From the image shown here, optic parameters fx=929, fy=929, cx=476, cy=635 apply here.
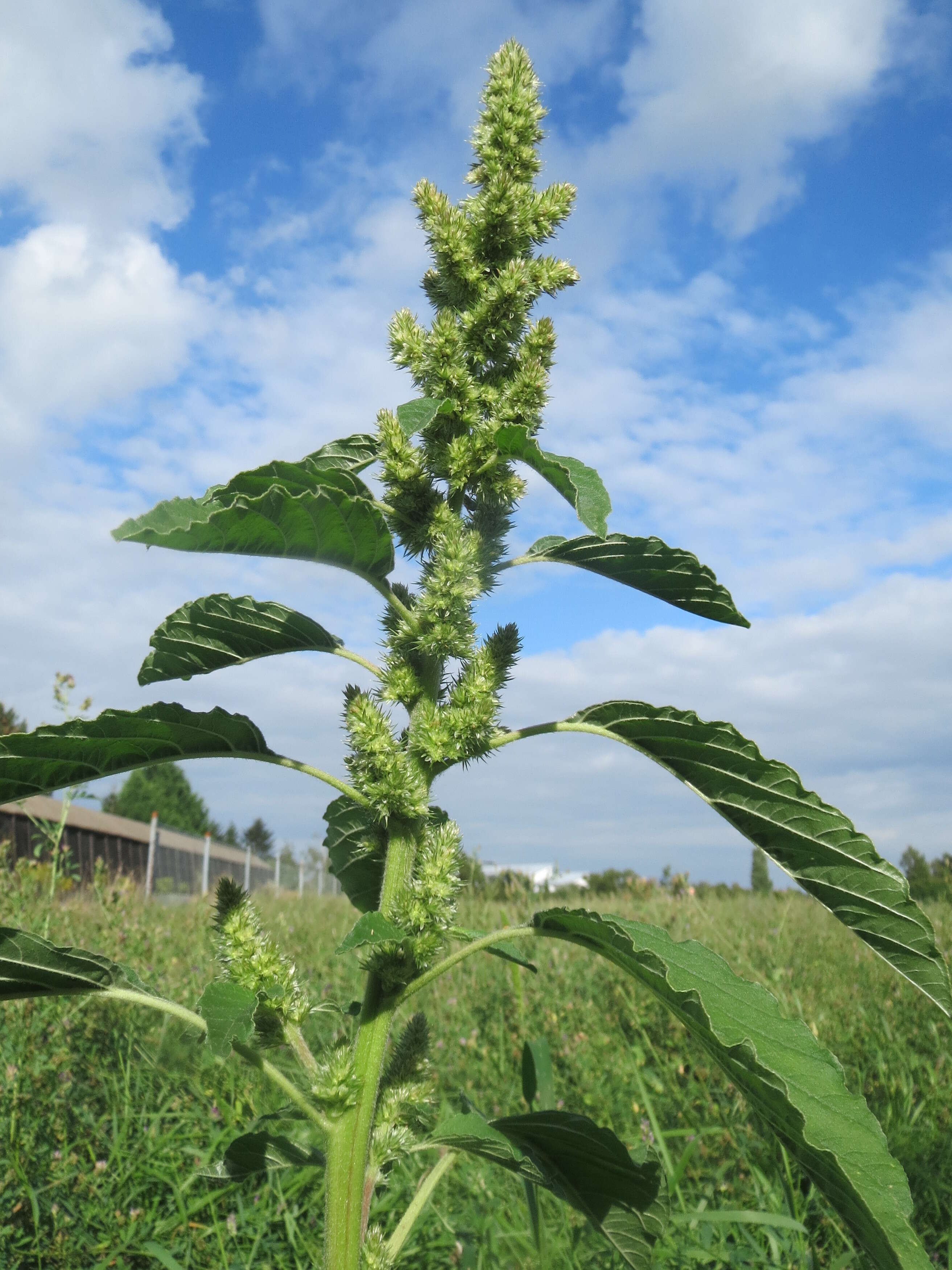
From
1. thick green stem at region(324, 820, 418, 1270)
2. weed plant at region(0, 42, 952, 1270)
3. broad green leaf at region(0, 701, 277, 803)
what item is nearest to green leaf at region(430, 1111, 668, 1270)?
weed plant at region(0, 42, 952, 1270)

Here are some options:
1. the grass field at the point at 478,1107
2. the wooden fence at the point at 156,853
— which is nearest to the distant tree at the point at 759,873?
the wooden fence at the point at 156,853

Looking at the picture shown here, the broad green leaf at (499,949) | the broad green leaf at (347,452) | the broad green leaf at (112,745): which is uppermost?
the broad green leaf at (347,452)

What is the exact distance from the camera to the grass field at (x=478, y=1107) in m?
2.74

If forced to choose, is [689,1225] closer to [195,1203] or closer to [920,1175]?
[920,1175]

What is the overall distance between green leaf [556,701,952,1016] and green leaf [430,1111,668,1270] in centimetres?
57

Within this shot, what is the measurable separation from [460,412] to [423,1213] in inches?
98.6

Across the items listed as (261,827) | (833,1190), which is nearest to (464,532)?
(833,1190)

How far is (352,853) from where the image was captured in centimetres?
202

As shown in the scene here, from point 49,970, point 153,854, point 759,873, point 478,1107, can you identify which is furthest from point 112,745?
point 153,854

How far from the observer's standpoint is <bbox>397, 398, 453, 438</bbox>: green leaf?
55.1 inches

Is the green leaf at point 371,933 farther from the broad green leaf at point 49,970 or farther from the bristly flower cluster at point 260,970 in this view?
the broad green leaf at point 49,970

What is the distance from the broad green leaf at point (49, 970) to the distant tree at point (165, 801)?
176 feet

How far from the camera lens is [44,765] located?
150cm

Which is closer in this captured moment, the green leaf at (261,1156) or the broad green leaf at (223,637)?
the broad green leaf at (223,637)
